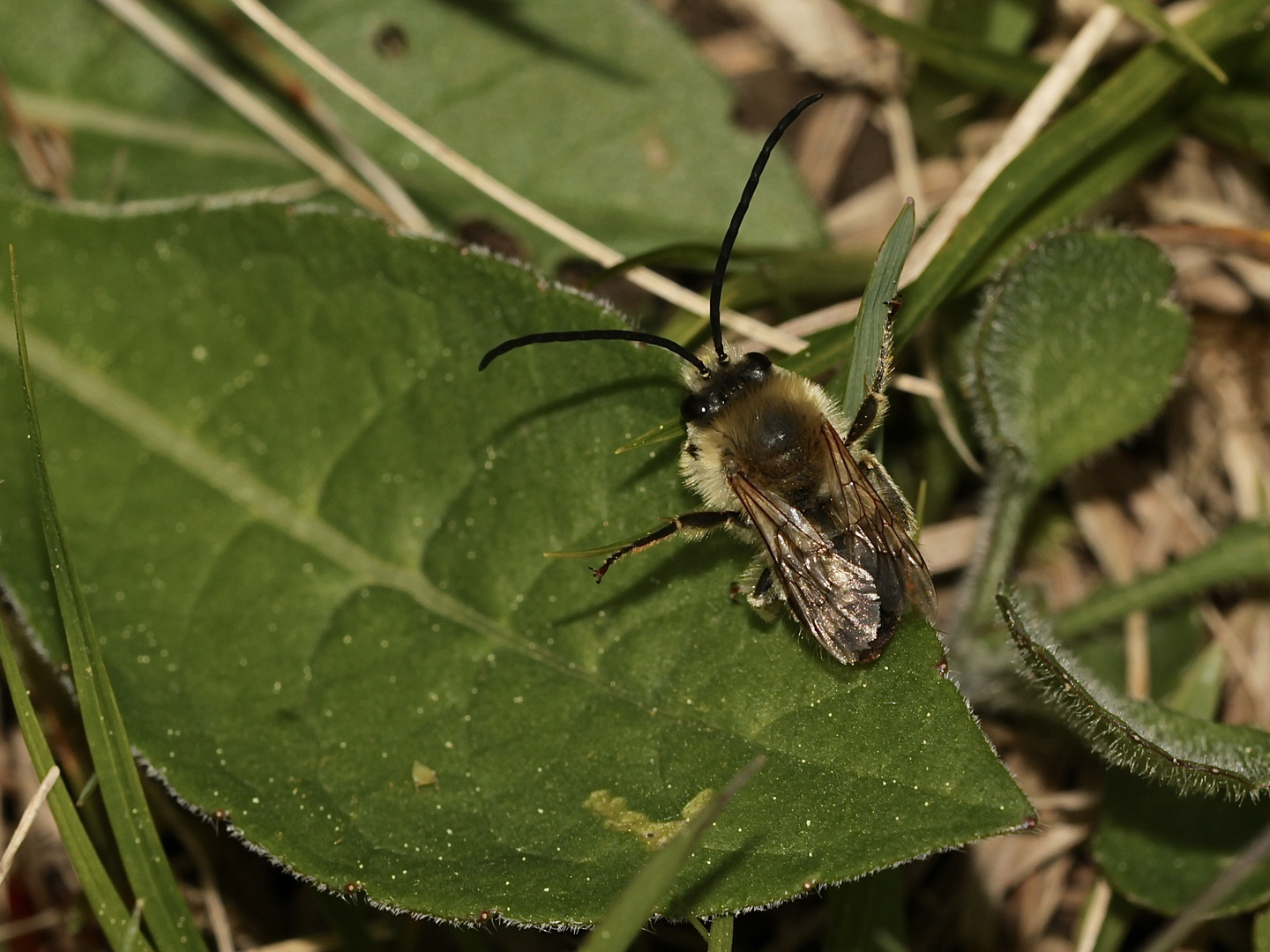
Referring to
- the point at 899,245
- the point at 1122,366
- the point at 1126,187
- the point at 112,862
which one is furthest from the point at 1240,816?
the point at 112,862

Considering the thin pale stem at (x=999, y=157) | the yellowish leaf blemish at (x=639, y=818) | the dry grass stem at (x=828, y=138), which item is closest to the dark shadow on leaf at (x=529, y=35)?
the dry grass stem at (x=828, y=138)

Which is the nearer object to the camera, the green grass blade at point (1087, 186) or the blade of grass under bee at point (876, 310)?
the blade of grass under bee at point (876, 310)

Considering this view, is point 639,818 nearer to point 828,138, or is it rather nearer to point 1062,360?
point 1062,360

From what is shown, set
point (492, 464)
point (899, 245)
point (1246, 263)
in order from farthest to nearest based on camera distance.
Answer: point (1246, 263)
point (492, 464)
point (899, 245)

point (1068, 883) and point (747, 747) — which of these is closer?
point (747, 747)

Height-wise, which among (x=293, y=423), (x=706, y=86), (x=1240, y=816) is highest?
(x=706, y=86)

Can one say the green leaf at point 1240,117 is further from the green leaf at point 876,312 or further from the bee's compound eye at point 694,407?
the bee's compound eye at point 694,407

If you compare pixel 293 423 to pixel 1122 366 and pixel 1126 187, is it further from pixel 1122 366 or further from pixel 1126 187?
pixel 1126 187
